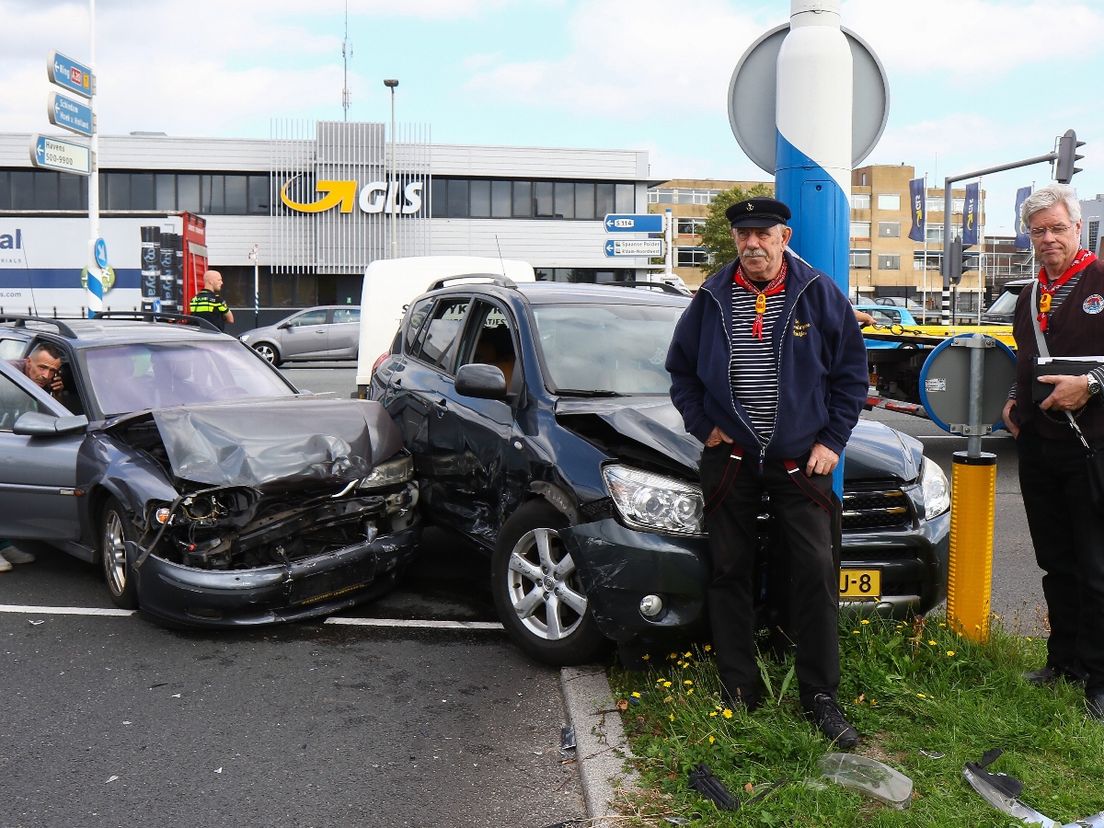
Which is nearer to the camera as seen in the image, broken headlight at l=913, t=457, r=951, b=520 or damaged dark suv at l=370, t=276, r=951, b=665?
damaged dark suv at l=370, t=276, r=951, b=665

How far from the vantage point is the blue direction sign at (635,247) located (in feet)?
64.1

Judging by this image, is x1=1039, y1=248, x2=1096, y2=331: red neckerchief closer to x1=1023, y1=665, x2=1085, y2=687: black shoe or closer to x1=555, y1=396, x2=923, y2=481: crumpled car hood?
x1=555, y1=396, x2=923, y2=481: crumpled car hood

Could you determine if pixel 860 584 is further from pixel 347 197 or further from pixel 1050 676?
pixel 347 197

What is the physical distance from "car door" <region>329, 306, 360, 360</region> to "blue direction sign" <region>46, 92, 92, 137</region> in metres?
8.24

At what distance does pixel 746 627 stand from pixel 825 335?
3.68 ft

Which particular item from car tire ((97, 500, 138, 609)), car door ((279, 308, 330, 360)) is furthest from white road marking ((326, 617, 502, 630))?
car door ((279, 308, 330, 360))

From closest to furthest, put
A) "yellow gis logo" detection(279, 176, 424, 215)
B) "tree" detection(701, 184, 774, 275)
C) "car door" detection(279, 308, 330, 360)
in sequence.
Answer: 1. "car door" detection(279, 308, 330, 360)
2. "yellow gis logo" detection(279, 176, 424, 215)
3. "tree" detection(701, 184, 774, 275)

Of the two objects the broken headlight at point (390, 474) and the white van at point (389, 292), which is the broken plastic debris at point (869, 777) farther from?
the white van at point (389, 292)

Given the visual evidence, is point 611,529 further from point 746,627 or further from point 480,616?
point 480,616

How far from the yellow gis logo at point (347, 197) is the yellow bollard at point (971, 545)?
139 ft

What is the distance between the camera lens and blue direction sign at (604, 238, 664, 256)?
769 inches

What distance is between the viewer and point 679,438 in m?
4.44

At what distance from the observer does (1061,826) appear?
3041 millimetres

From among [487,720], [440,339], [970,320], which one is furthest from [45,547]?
[970,320]
